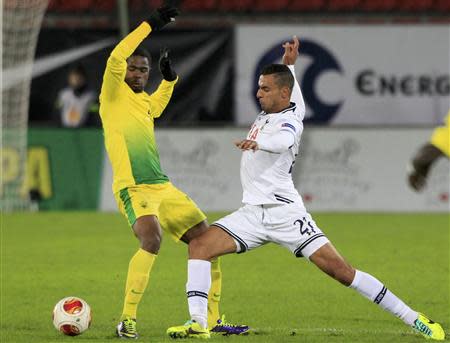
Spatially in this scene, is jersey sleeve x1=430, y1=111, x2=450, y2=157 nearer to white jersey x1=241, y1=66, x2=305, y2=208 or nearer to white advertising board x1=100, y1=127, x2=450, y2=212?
white jersey x1=241, y1=66, x2=305, y2=208

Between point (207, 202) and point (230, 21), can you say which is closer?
point (207, 202)

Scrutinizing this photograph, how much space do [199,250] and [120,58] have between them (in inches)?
57.6

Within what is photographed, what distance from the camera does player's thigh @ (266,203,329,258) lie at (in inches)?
295

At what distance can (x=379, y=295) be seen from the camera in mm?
7469

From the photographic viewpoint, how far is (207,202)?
17766 millimetres

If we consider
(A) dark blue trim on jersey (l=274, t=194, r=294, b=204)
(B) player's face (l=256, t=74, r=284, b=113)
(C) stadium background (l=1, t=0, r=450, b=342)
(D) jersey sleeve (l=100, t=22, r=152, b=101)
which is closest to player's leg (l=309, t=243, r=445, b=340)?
(A) dark blue trim on jersey (l=274, t=194, r=294, b=204)

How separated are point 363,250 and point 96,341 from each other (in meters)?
6.38

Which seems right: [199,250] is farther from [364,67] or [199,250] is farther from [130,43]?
[364,67]

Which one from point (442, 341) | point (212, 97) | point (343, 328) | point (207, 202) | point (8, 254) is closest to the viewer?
point (442, 341)

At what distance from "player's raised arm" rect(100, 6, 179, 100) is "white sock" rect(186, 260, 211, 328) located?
1.49 metres

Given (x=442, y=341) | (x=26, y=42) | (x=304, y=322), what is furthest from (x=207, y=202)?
(x=442, y=341)

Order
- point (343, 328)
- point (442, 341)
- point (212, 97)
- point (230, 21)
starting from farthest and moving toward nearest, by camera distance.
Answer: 1. point (230, 21)
2. point (212, 97)
3. point (343, 328)
4. point (442, 341)

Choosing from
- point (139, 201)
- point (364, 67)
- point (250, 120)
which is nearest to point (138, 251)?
point (139, 201)

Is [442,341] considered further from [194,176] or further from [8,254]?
[194,176]
